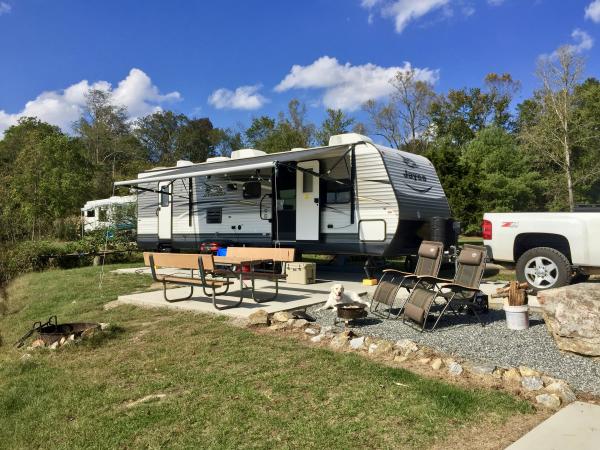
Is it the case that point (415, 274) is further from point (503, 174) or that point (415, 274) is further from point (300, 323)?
point (503, 174)

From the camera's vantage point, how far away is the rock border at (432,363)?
3658 mm

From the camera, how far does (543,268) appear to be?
Result: 25.5 feet

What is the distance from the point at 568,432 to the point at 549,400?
0.52 meters

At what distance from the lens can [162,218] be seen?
13.4 m

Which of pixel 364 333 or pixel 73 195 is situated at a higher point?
pixel 73 195

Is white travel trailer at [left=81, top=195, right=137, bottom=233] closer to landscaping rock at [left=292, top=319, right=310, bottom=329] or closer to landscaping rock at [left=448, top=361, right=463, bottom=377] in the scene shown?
landscaping rock at [left=292, top=319, right=310, bottom=329]

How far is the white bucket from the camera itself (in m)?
5.43

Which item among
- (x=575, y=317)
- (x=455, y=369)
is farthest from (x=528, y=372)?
(x=575, y=317)

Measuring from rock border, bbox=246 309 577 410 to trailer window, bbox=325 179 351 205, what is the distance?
165 inches

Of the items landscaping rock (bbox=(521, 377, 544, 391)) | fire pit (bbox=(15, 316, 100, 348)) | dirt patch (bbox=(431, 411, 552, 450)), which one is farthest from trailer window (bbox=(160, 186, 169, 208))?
dirt patch (bbox=(431, 411, 552, 450))

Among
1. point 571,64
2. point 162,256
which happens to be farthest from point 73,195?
point 571,64

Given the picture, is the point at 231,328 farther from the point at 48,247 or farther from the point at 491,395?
the point at 48,247

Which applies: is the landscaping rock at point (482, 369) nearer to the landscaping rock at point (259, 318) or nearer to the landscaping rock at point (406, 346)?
the landscaping rock at point (406, 346)

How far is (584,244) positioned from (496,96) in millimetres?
36599
